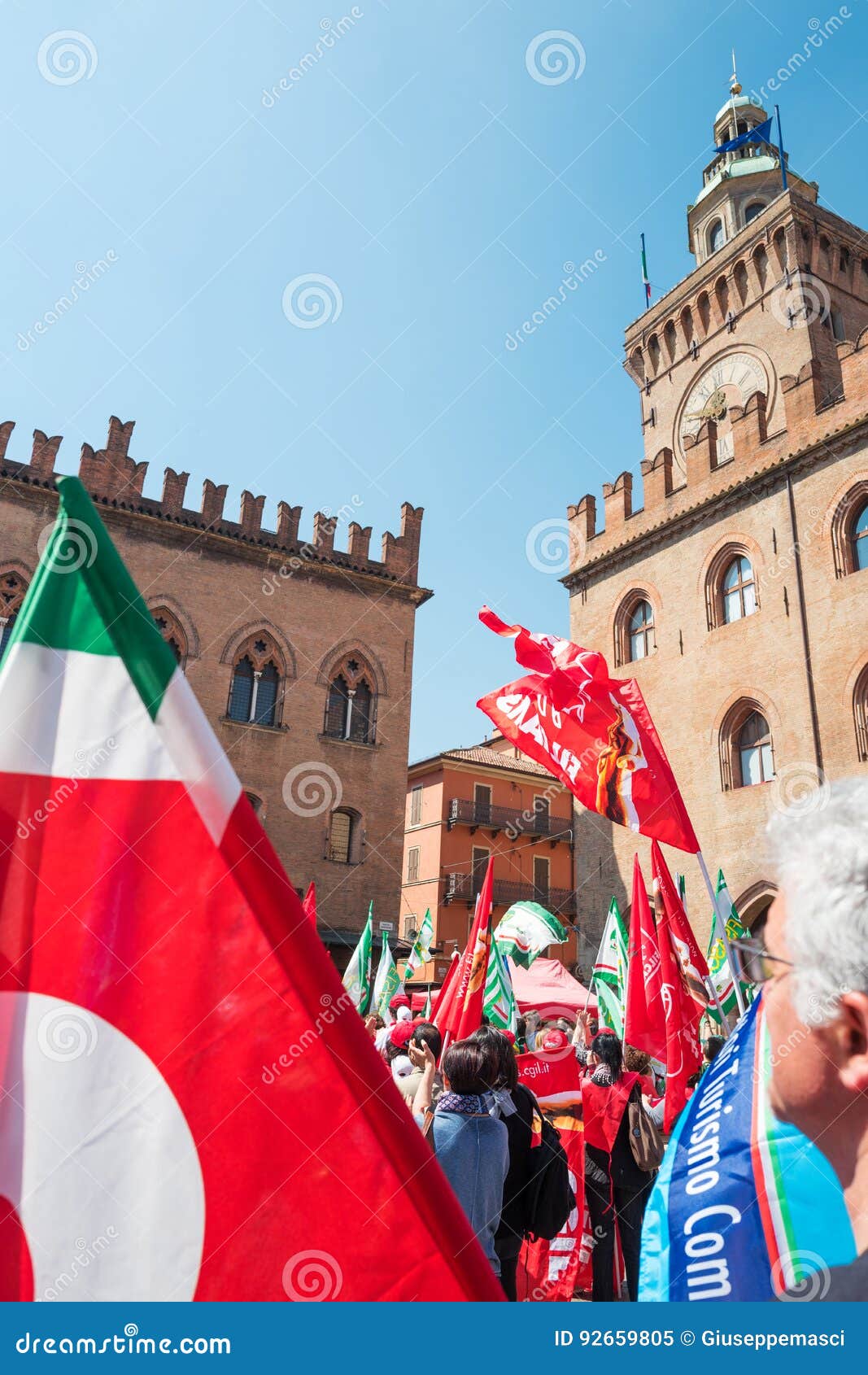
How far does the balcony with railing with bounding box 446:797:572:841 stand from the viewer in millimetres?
35812

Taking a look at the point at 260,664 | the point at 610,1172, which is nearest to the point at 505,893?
the point at 260,664

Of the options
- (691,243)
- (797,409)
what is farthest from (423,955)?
(691,243)

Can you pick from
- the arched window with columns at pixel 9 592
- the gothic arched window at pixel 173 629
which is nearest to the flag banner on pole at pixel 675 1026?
the gothic arched window at pixel 173 629

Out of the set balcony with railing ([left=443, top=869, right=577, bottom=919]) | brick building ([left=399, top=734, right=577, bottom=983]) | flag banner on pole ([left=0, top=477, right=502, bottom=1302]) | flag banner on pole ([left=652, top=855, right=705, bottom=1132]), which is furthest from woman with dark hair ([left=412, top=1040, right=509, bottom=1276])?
balcony with railing ([left=443, top=869, right=577, bottom=919])

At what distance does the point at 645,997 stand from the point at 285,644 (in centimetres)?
1876

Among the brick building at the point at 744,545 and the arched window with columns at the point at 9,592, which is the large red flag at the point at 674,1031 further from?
the arched window with columns at the point at 9,592

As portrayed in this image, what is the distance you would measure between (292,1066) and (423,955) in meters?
17.8

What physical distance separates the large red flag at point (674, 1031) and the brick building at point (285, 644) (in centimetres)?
1611

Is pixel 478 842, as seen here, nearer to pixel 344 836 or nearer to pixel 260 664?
pixel 344 836

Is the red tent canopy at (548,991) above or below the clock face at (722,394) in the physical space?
below

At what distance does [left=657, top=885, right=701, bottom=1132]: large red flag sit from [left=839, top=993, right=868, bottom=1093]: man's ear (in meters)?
4.99

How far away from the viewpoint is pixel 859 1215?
127cm

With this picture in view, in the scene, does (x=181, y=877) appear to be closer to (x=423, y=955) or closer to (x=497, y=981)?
(x=497, y=981)

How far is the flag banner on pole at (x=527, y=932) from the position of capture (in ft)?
45.4
